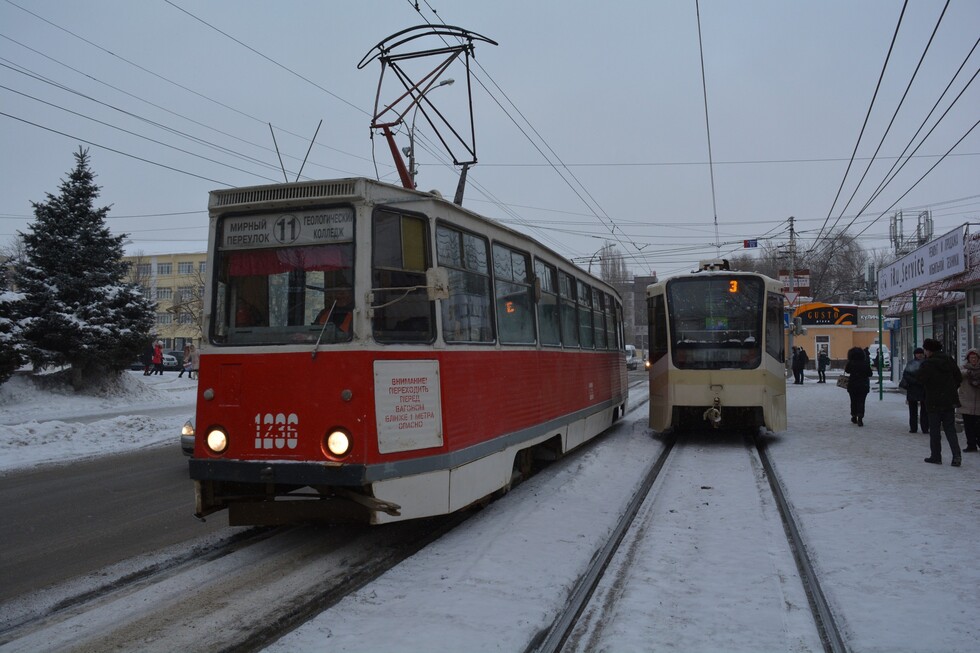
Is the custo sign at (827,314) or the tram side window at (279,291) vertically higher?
the custo sign at (827,314)

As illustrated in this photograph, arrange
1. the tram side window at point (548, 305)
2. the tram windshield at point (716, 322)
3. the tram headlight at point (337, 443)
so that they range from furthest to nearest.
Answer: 1. the tram windshield at point (716, 322)
2. the tram side window at point (548, 305)
3. the tram headlight at point (337, 443)

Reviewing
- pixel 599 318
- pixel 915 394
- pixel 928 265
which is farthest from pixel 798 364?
pixel 599 318

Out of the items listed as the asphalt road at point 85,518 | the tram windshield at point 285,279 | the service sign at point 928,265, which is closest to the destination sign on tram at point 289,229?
the tram windshield at point 285,279

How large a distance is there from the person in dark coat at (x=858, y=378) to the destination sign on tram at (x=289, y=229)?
1130 cm

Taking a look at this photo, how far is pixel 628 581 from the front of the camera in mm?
5359

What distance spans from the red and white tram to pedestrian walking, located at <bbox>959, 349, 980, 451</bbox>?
309 inches

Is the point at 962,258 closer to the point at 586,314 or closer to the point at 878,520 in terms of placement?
the point at 586,314

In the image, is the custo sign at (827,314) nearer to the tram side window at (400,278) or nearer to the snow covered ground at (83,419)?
the snow covered ground at (83,419)

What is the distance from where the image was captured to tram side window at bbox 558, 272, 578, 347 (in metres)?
10.2

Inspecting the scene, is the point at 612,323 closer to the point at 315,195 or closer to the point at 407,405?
the point at 407,405

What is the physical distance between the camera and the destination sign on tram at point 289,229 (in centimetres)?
582

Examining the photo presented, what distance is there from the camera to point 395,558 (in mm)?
6027

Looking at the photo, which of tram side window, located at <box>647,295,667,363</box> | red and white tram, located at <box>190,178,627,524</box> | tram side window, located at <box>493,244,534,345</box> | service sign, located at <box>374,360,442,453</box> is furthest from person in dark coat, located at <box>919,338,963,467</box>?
service sign, located at <box>374,360,442,453</box>

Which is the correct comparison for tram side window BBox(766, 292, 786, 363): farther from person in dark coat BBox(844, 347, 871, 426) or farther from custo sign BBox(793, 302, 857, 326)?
custo sign BBox(793, 302, 857, 326)
